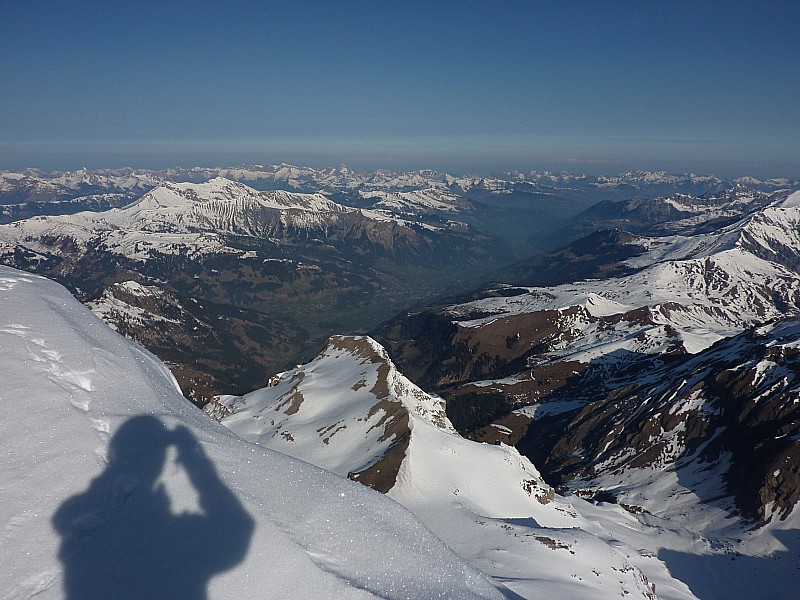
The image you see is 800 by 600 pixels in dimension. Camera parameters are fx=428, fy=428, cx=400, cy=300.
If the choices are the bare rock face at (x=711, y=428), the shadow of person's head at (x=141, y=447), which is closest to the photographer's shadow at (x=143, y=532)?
the shadow of person's head at (x=141, y=447)

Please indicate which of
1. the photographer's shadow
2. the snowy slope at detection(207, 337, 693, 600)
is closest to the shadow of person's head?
the photographer's shadow

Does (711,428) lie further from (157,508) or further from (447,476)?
(157,508)

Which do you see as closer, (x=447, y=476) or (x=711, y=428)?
(x=447, y=476)

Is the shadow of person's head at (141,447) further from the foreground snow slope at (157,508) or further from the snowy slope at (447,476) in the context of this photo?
the snowy slope at (447,476)

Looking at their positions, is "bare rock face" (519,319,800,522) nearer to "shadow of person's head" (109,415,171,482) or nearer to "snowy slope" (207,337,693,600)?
"snowy slope" (207,337,693,600)

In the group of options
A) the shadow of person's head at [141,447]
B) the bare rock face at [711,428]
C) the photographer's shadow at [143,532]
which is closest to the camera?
the photographer's shadow at [143,532]

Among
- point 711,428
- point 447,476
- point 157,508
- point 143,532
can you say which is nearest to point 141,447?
point 157,508
